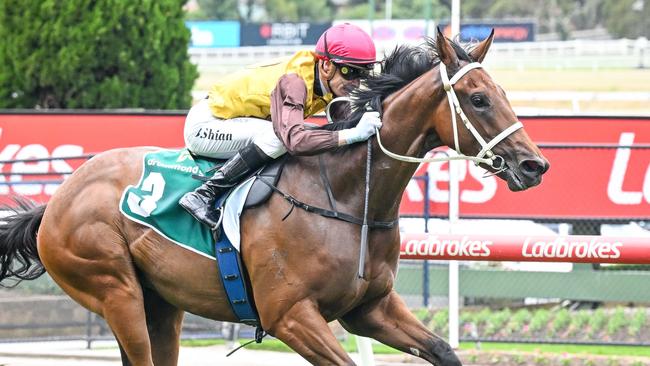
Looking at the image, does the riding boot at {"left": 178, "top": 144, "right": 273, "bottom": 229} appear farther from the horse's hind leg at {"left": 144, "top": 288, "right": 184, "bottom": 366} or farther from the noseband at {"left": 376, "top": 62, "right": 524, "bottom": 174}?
the horse's hind leg at {"left": 144, "top": 288, "right": 184, "bottom": 366}

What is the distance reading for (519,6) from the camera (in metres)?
61.4

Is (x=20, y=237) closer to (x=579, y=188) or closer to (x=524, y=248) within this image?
(x=524, y=248)

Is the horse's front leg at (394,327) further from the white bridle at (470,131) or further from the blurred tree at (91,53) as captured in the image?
the blurred tree at (91,53)

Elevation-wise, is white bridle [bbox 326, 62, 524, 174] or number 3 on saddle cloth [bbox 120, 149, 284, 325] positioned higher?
white bridle [bbox 326, 62, 524, 174]

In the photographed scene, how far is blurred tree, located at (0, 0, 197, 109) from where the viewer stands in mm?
13109

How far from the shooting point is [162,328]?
20.5ft

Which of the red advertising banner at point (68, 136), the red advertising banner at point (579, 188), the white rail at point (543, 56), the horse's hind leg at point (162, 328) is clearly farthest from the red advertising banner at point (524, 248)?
the white rail at point (543, 56)

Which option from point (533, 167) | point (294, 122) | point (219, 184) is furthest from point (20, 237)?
point (533, 167)

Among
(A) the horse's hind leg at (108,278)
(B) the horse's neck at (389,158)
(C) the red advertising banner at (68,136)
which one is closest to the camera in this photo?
(B) the horse's neck at (389,158)

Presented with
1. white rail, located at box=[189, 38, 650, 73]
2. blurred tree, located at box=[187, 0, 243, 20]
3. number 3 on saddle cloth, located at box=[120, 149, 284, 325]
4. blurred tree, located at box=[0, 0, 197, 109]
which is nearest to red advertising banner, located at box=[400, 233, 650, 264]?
number 3 on saddle cloth, located at box=[120, 149, 284, 325]

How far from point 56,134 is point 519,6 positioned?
52892 millimetres

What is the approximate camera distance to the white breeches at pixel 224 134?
5523 millimetres

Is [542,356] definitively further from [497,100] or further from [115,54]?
[115,54]

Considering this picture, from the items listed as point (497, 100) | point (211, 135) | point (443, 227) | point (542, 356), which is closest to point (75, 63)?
point (443, 227)
